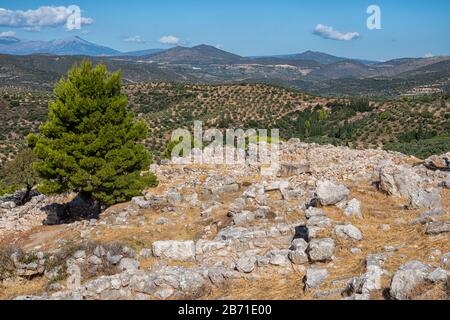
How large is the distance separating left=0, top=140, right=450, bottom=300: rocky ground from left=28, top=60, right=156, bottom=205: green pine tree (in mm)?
1154

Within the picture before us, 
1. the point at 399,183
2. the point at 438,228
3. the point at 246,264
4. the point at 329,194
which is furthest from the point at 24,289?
the point at 399,183

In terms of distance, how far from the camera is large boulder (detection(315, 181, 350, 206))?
1214 centimetres

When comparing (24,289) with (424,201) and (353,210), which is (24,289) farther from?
(424,201)

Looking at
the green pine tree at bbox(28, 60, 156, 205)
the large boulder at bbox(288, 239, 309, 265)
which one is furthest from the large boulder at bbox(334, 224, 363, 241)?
the green pine tree at bbox(28, 60, 156, 205)

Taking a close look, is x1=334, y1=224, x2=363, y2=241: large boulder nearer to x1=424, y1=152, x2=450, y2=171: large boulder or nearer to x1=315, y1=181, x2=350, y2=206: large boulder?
x1=315, y1=181, x2=350, y2=206: large boulder

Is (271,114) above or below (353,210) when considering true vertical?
above

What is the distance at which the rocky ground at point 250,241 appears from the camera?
8547mm

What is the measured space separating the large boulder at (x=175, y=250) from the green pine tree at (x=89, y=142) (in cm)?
566

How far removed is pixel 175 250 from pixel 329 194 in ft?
15.1

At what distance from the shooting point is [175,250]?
1148 centimetres

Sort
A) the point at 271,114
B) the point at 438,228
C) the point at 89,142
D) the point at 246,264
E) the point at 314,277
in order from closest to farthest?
the point at 314,277 < the point at 438,228 < the point at 246,264 < the point at 89,142 < the point at 271,114

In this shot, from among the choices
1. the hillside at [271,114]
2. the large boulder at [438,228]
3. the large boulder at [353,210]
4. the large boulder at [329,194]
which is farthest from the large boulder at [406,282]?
the hillside at [271,114]
